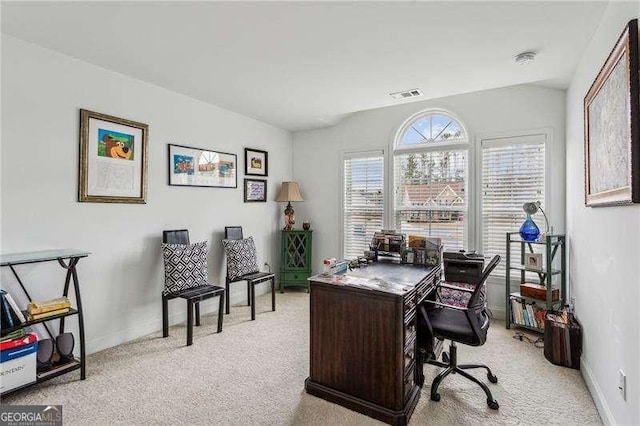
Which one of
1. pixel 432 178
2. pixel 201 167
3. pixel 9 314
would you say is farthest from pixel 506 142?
pixel 9 314

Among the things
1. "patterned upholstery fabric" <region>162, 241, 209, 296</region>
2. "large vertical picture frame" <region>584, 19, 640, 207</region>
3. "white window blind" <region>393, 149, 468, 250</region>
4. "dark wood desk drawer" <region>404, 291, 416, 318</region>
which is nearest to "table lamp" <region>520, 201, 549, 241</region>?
"white window blind" <region>393, 149, 468, 250</region>

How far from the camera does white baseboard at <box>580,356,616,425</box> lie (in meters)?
1.91

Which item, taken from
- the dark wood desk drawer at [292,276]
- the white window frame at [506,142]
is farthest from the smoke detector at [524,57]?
the dark wood desk drawer at [292,276]

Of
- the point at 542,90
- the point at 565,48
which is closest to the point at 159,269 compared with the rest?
the point at 565,48

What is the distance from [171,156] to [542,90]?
13.6 feet

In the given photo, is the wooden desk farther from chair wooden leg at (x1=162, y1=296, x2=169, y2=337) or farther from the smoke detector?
the smoke detector

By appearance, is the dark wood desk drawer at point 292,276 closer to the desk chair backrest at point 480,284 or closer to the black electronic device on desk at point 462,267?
the black electronic device on desk at point 462,267

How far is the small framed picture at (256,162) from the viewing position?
14.7 feet

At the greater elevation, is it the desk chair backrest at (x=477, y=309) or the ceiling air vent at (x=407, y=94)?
the ceiling air vent at (x=407, y=94)

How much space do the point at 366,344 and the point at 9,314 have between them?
7.78 ft

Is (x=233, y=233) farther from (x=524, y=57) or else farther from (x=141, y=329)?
(x=524, y=57)

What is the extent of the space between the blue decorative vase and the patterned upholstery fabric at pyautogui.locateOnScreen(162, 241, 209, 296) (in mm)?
3453

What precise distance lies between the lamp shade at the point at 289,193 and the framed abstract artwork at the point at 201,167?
2.68ft

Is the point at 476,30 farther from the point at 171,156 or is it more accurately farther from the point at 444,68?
the point at 171,156
